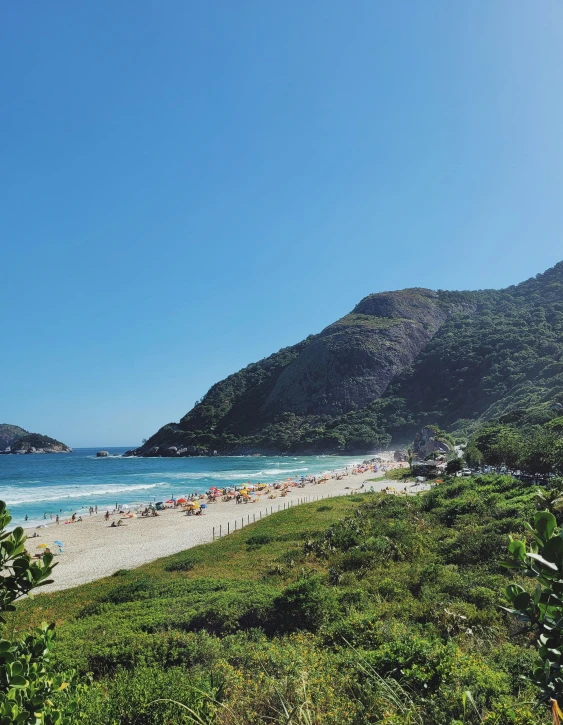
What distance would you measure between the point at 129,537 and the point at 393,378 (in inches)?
4356

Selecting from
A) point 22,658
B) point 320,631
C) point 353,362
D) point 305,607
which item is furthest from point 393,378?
point 22,658

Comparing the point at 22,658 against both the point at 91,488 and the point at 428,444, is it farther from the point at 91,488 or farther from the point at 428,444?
the point at 428,444

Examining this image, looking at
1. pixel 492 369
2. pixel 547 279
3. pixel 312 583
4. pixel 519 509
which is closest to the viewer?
pixel 312 583

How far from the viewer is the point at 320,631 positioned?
8516mm

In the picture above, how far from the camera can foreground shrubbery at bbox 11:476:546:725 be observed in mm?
4543

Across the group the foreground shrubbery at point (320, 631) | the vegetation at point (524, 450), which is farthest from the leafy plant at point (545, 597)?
the vegetation at point (524, 450)

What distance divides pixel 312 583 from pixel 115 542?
74.5 feet

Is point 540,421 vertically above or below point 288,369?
below

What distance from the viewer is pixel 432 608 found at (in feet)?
30.9

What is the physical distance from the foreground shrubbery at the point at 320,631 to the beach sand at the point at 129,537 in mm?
3680

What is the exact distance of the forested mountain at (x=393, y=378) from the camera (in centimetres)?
10500

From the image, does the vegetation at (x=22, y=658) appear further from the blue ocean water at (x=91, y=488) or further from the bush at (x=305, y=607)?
the blue ocean water at (x=91, y=488)

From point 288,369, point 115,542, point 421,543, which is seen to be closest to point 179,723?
point 421,543

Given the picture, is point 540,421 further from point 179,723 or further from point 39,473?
point 39,473
